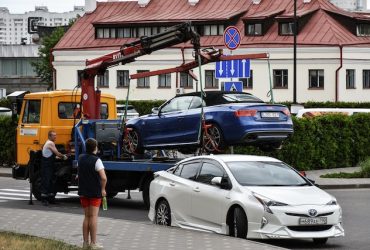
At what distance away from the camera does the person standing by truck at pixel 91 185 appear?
1543 centimetres

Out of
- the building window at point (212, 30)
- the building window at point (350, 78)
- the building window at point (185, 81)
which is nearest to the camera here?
the building window at point (350, 78)

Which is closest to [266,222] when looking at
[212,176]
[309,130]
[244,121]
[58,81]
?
[212,176]

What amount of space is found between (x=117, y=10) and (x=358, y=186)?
6014 cm

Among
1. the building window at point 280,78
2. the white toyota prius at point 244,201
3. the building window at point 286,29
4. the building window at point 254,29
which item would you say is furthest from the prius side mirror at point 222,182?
the building window at point 254,29

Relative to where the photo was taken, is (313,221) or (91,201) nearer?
(91,201)

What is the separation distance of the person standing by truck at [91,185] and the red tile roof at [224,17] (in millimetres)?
61945

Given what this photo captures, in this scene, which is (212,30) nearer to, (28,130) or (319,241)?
(28,130)

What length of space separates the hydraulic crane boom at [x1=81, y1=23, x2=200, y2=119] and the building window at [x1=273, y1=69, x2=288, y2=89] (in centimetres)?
5168

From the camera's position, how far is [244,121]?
22656mm

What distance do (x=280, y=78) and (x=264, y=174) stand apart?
199ft

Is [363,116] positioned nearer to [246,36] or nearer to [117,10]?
[246,36]

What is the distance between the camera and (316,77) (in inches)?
3034

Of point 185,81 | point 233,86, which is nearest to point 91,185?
point 233,86

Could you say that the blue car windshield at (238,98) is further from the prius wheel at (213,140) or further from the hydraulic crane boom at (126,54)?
the hydraulic crane boom at (126,54)
